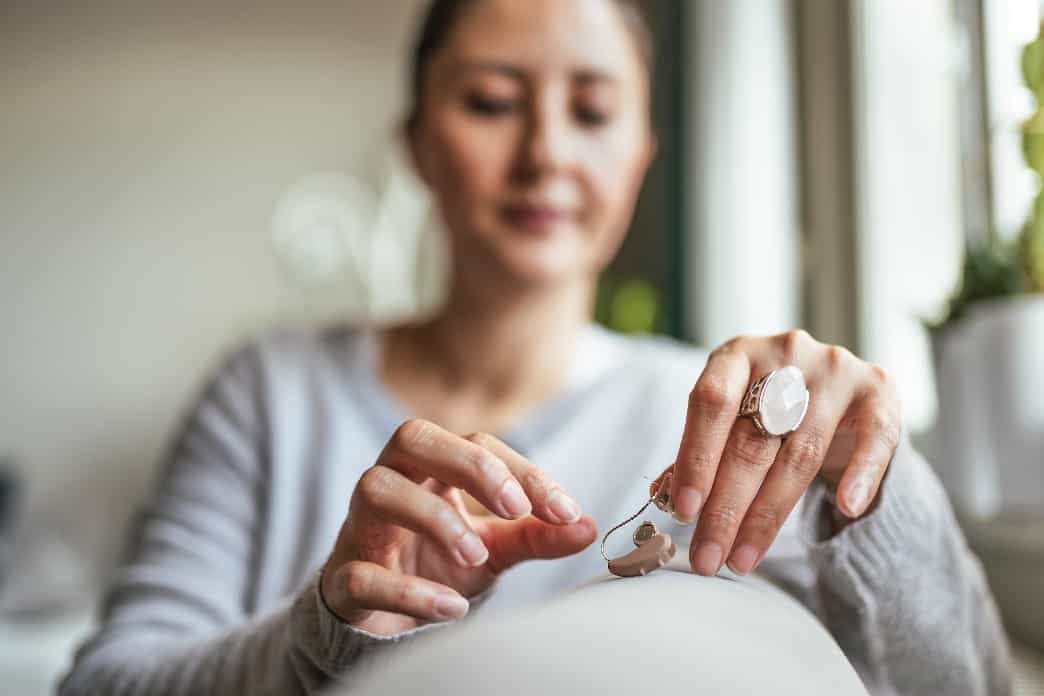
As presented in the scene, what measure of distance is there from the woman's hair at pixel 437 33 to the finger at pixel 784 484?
0.54 metres

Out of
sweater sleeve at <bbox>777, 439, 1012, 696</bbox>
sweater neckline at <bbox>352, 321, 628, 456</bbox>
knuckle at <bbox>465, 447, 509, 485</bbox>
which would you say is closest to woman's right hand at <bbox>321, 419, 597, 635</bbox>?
knuckle at <bbox>465, 447, 509, 485</bbox>

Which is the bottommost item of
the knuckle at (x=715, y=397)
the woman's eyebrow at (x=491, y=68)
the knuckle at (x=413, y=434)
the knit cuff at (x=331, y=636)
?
the knit cuff at (x=331, y=636)

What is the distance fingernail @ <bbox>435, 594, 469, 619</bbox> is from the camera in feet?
1.02

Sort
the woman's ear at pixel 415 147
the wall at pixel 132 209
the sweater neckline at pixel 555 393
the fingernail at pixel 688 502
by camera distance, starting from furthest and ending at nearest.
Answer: the wall at pixel 132 209, the woman's ear at pixel 415 147, the sweater neckline at pixel 555 393, the fingernail at pixel 688 502

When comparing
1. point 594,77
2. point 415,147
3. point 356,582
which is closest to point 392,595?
point 356,582

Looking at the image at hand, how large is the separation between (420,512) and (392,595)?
0.03 m

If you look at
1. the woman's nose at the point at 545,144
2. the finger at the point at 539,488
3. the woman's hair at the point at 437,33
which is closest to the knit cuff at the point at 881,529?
the finger at the point at 539,488

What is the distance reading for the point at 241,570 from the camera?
70 centimetres

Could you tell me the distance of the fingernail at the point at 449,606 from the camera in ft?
1.02

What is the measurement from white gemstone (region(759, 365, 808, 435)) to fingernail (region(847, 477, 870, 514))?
35 mm

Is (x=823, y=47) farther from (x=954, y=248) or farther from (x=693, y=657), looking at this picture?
(x=693, y=657)

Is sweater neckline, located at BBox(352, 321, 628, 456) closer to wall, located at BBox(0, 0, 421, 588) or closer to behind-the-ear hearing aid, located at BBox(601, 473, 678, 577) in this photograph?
behind-the-ear hearing aid, located at BBox(601, 473, 678, 577)

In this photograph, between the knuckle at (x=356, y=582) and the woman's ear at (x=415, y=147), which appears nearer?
the knuckle at (x=356, y=582)

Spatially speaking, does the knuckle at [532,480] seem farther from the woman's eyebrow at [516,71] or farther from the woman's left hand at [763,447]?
the woman's eyebrow at [516,71]
